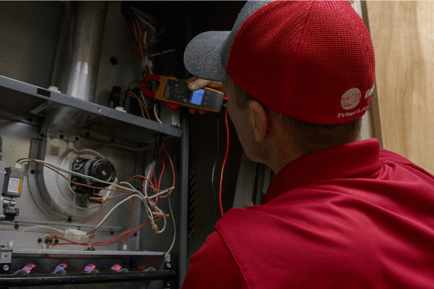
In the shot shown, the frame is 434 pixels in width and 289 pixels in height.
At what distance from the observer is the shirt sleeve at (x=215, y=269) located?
1.62 feet

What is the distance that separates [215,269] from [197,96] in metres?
1.13

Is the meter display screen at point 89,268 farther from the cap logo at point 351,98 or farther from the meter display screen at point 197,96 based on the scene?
the cap logo at point 351,98

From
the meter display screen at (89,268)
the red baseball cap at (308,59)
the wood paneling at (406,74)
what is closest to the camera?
the red baseball cap at (308,59)

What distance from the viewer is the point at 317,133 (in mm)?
653

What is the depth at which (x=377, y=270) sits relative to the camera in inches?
18.7

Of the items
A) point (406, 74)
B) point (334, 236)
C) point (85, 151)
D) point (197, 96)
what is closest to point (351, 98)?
point (334, 236)

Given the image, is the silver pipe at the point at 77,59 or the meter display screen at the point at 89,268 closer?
the meter display screen at the point at 89,268

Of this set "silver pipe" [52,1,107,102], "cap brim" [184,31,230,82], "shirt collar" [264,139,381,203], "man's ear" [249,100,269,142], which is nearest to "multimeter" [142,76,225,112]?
"silver pipe" [52,1,107,102]

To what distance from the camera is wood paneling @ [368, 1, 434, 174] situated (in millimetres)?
1086

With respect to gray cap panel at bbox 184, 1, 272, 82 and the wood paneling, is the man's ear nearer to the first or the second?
gray cap panel at bbox 184, 1, 272, 82

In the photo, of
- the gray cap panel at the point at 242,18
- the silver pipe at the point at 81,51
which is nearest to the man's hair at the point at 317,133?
the gray cap panel at the point at 242,18

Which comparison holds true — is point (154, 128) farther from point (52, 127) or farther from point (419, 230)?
point (419, 230)

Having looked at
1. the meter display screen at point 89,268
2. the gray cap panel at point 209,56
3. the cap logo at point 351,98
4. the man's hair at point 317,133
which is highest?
the gray cap panel at point 209,56

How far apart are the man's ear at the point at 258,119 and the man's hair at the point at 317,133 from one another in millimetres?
24
